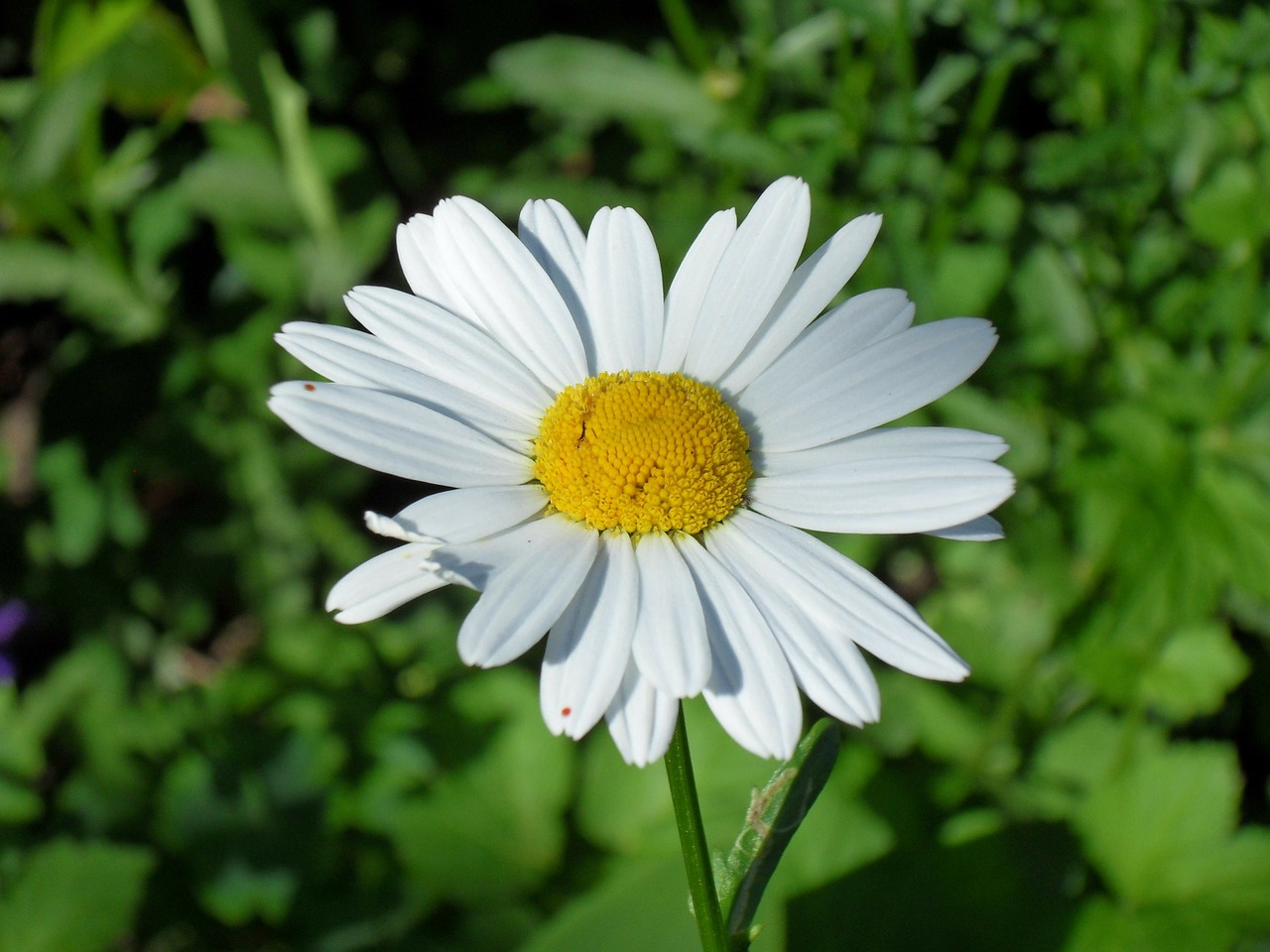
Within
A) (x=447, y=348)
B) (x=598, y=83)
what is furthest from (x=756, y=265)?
(x=598, y=83)

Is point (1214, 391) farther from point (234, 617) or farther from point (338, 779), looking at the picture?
point (234, 617)

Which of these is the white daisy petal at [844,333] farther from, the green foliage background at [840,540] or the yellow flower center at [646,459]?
the green foliage background at [840,540]

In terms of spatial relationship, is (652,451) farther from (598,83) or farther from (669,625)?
(598,83)

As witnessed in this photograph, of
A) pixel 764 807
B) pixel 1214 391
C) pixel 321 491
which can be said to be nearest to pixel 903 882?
pixel 764 807

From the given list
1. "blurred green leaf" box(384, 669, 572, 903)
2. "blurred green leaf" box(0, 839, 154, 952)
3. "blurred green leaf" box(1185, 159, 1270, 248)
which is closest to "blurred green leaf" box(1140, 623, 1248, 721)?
"blurred green leaf" box(1185, 159, 1270, 248)

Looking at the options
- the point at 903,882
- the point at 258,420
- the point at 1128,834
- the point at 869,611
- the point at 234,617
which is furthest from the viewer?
the point at 234,617

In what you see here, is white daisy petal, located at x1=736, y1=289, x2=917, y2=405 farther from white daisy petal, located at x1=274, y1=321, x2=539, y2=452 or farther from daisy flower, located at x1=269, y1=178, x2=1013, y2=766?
white daisy petal, located at x1=274, y1=321, x2=539, y2=452
